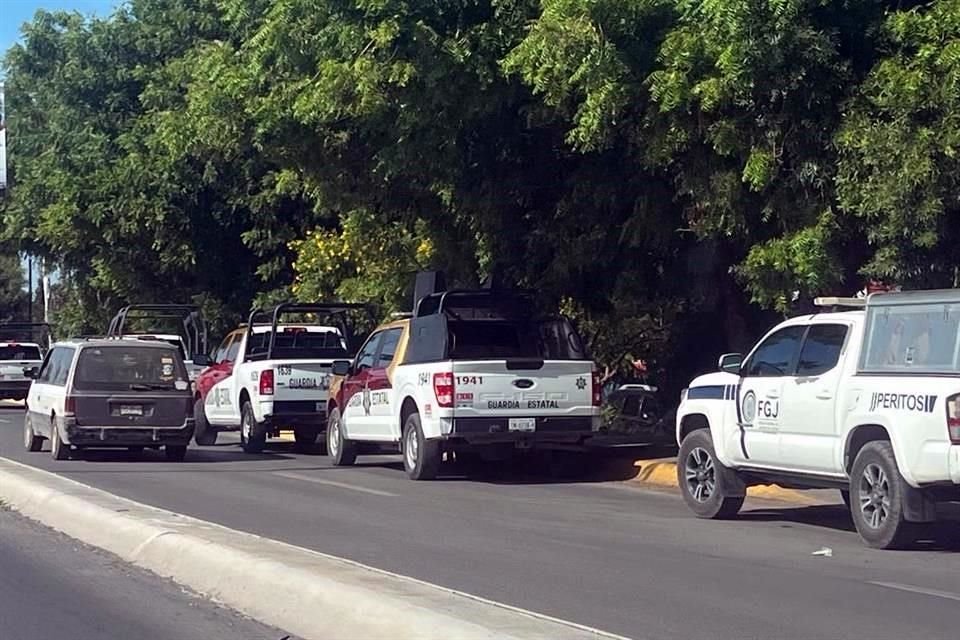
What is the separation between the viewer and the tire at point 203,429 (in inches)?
986

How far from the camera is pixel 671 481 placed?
17.6 m

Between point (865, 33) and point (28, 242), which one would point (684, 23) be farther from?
point (28, 242)

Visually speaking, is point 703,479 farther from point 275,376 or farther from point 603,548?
point 275,376

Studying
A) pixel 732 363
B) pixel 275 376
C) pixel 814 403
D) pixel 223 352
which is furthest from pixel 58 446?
pixel 814 403

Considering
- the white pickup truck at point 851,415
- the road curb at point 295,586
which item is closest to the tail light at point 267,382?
the road curb at point 295,586

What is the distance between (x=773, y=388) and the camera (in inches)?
505

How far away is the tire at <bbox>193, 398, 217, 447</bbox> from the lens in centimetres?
2505

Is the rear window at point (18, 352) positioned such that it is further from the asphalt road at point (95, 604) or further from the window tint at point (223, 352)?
the asphalt road at point (95, 604)

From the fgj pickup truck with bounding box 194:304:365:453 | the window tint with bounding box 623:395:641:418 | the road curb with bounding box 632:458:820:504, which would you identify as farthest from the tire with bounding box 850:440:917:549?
the window tint with bounding box 623:395:641:418

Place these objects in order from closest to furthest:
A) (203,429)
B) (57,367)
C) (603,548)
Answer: (603,548) < (57,367) < (203,429)

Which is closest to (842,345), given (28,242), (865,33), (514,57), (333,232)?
(865,33)

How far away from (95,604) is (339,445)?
36.0ft

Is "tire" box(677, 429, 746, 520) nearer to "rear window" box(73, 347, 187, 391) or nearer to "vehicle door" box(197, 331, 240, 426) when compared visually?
"rear window" box(73, 347, 187, 391)

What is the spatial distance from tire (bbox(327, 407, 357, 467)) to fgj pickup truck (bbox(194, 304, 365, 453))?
52.3 inches
